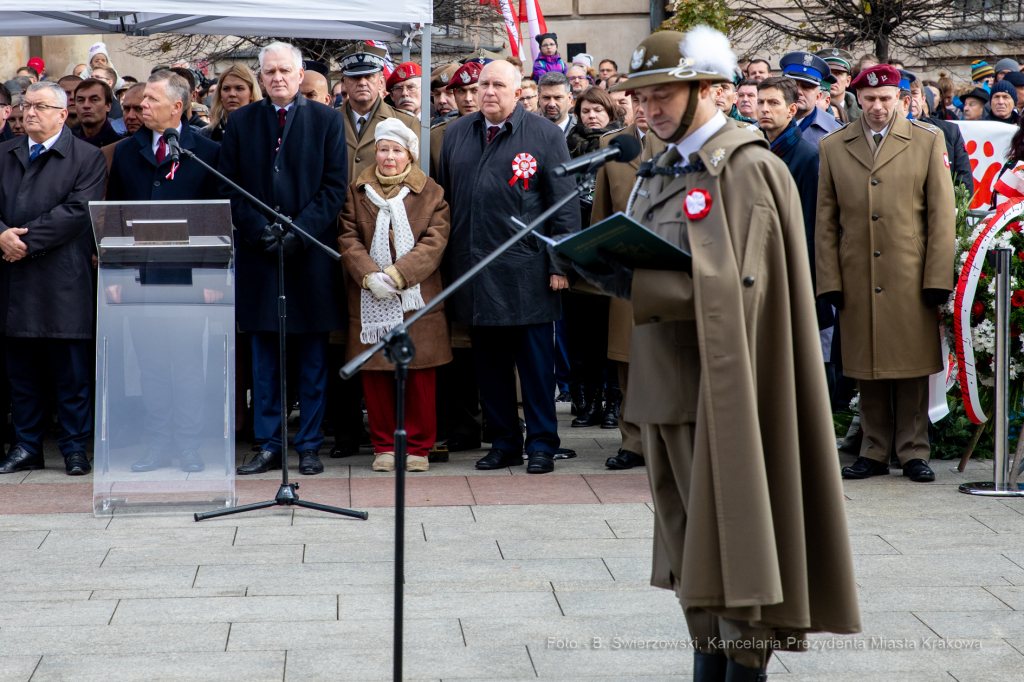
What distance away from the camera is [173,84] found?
7207 mm

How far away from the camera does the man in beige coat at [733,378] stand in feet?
10.4

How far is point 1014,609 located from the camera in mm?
4594

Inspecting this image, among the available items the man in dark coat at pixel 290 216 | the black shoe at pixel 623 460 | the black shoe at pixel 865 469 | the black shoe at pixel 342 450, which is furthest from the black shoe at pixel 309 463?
the black shoe at pixel 865 469

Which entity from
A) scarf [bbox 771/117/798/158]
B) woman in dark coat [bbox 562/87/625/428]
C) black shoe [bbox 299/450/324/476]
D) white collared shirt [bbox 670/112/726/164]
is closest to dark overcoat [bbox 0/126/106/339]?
black shoe [bbox 299/450/324/476]

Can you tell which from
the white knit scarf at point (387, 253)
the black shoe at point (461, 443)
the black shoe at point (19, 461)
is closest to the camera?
the white knit scarf at point (387, 253)

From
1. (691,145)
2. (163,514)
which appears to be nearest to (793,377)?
(691,145)

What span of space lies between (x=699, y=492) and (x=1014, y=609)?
2.05 meters

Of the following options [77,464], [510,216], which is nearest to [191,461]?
[77,464]

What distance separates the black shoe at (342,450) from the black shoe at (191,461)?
146 centimetres

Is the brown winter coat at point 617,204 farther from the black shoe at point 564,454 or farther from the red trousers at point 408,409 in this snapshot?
the red trousers at point 408,409

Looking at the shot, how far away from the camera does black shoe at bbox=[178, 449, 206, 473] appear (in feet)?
20.4

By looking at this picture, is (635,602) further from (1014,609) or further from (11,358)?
(11,358)

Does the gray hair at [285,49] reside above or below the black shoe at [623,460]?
above

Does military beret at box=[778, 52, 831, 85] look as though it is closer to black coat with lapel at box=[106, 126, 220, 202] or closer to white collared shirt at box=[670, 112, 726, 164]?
black coat with lapel at box=[106, 126, 220, 202]
